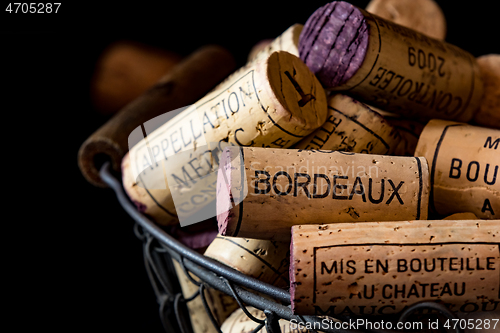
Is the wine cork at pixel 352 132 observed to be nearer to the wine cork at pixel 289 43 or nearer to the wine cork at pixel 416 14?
the wine cork at pixel 289 43

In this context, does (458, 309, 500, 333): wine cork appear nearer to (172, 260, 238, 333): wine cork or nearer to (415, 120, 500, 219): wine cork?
(415, 120, 500, 219): wine cork

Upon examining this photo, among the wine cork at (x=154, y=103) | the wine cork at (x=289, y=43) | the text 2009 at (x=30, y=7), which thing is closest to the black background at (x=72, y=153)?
the text 2009 at (x=30, y=7)

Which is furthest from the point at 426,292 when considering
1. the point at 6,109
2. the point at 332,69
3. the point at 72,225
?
the point at 6,109

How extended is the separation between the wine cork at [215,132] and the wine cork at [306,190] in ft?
0.30

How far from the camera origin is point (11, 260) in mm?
1359

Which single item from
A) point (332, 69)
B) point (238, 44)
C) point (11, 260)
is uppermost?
point (238, 44)

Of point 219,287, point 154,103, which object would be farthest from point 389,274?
point 154,103

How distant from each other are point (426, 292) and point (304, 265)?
0.19 m

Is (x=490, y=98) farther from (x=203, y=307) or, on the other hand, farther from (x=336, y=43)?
(x=203, y=307)

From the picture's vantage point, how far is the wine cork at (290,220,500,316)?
1.96 ft

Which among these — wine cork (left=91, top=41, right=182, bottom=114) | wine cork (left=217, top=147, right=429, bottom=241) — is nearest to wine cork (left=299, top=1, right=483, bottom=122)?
wine cork (left=217, top=147, right=429, bottom=241)

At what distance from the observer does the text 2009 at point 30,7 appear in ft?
4.28

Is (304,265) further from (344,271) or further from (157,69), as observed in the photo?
(157,69)

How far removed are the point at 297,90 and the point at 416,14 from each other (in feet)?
2.38
